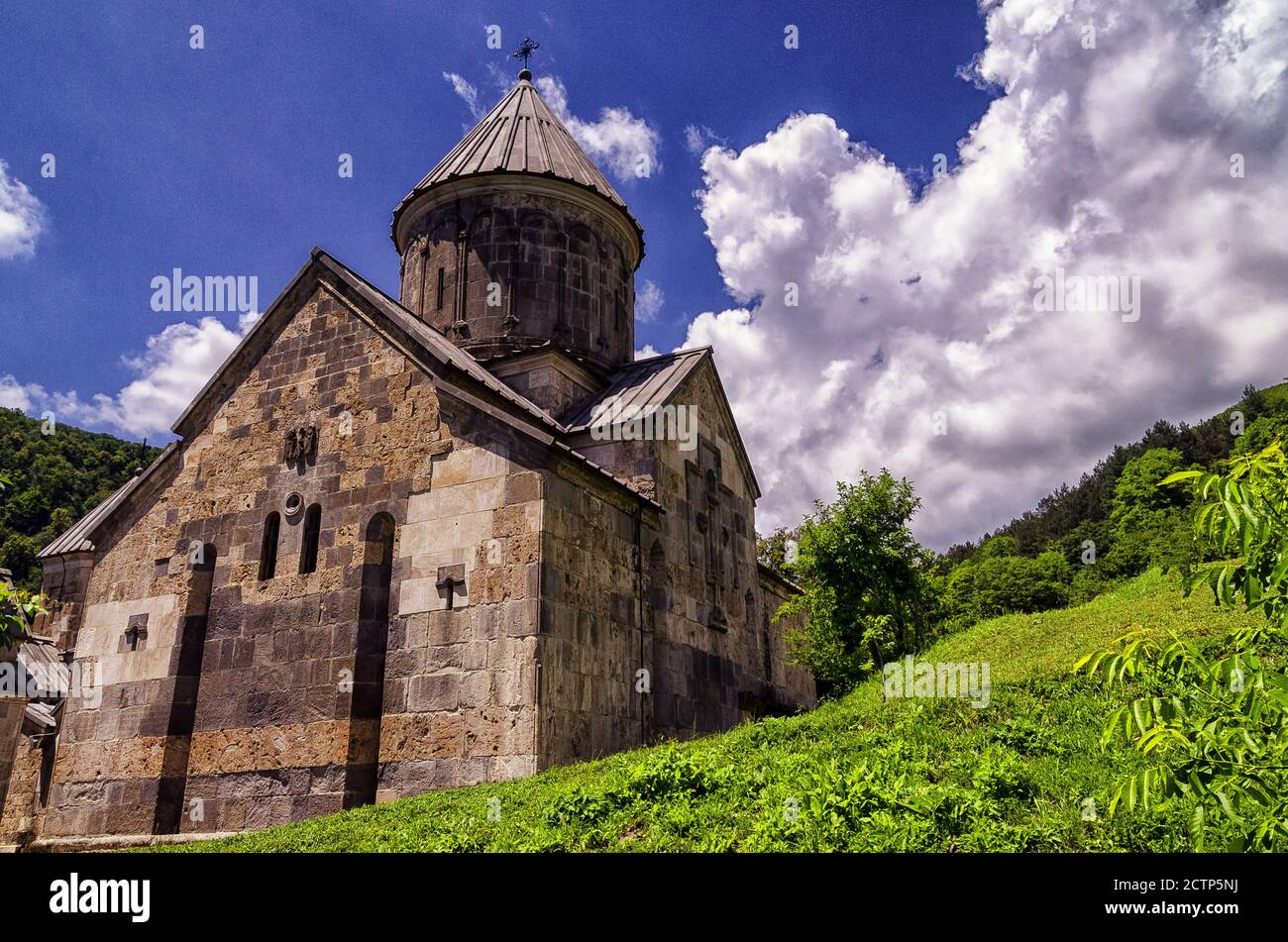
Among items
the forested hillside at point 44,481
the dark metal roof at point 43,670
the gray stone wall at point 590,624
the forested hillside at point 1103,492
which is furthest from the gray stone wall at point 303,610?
the forested hillside at point 1103,492

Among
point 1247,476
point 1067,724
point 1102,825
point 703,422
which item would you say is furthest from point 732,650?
point 1247,476

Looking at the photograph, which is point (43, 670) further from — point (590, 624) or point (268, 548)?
point (590, 624)

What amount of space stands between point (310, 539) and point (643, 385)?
6.37 meters

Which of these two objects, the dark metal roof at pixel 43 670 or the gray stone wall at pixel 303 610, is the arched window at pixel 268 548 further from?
the dark metal roof at pixel 43 670

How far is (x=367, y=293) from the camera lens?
12422mm

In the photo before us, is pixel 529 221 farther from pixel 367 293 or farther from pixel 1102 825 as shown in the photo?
pixel 1102 825

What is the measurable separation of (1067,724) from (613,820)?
4.27 metres

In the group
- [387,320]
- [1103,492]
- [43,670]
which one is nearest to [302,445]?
[387,320]

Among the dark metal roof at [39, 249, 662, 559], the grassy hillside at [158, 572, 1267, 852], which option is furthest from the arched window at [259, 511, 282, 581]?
the grassy hillside at [158, 572, 1267, 852]

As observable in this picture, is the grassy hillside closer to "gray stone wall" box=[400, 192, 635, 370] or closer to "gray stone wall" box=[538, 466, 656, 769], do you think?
"gray stone wall" box=[538, 466, 656, 769]

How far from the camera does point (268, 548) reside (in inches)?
474

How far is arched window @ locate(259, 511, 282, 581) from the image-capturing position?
39.0ft

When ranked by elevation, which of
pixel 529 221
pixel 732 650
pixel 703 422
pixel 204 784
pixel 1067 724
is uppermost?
pixel 529 221

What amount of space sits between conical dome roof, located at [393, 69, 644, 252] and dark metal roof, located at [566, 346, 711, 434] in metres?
3.45
